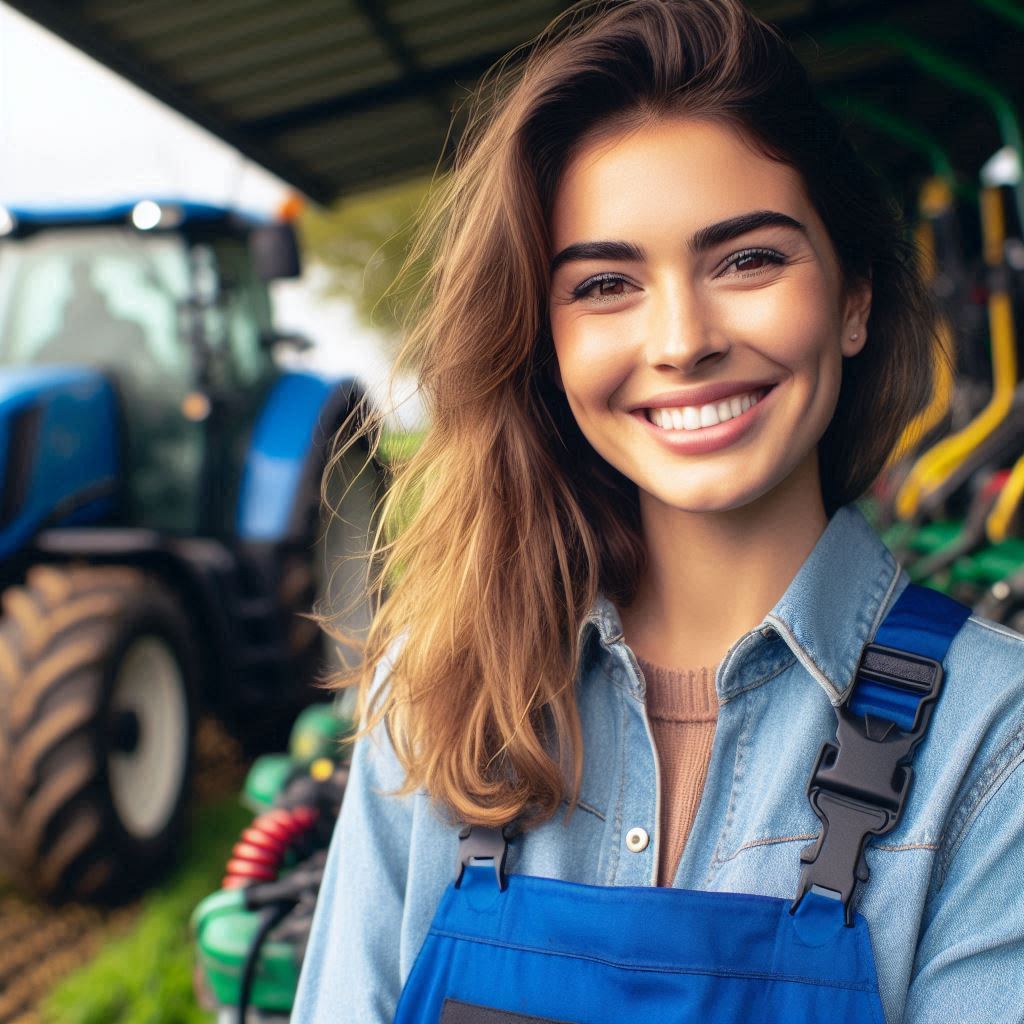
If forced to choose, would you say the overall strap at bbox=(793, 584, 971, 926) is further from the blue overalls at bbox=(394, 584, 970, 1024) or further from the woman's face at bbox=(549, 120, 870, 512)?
the woman's face at bbox=(549, 120, 870, 512)

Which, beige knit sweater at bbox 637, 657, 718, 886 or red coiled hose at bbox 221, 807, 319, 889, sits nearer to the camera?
beige knit sweater at bbox 637, 657, 718, 886

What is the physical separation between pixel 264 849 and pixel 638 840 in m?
0.84

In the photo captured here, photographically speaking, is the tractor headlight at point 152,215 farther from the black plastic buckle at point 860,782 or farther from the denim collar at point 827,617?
the black plastic buckle at point 860,782

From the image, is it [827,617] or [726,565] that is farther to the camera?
[726,565]

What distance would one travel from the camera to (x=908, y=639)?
3.82 ft

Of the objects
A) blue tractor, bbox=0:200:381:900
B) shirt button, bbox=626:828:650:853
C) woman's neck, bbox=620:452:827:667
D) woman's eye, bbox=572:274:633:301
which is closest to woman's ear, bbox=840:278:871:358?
woman's neck, bbox=620:452:827:667

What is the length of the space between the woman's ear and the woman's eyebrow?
0.51ft

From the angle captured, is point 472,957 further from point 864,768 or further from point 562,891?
point 864,768

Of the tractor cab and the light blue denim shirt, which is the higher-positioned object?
the tractor cab

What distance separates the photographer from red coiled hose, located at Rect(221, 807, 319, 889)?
6.07 ft

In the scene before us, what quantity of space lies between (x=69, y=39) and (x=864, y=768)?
12.6 feet

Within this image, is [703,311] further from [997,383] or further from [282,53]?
[997,383]

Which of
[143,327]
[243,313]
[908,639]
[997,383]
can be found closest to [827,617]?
[908,639]

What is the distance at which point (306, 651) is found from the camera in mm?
4582
